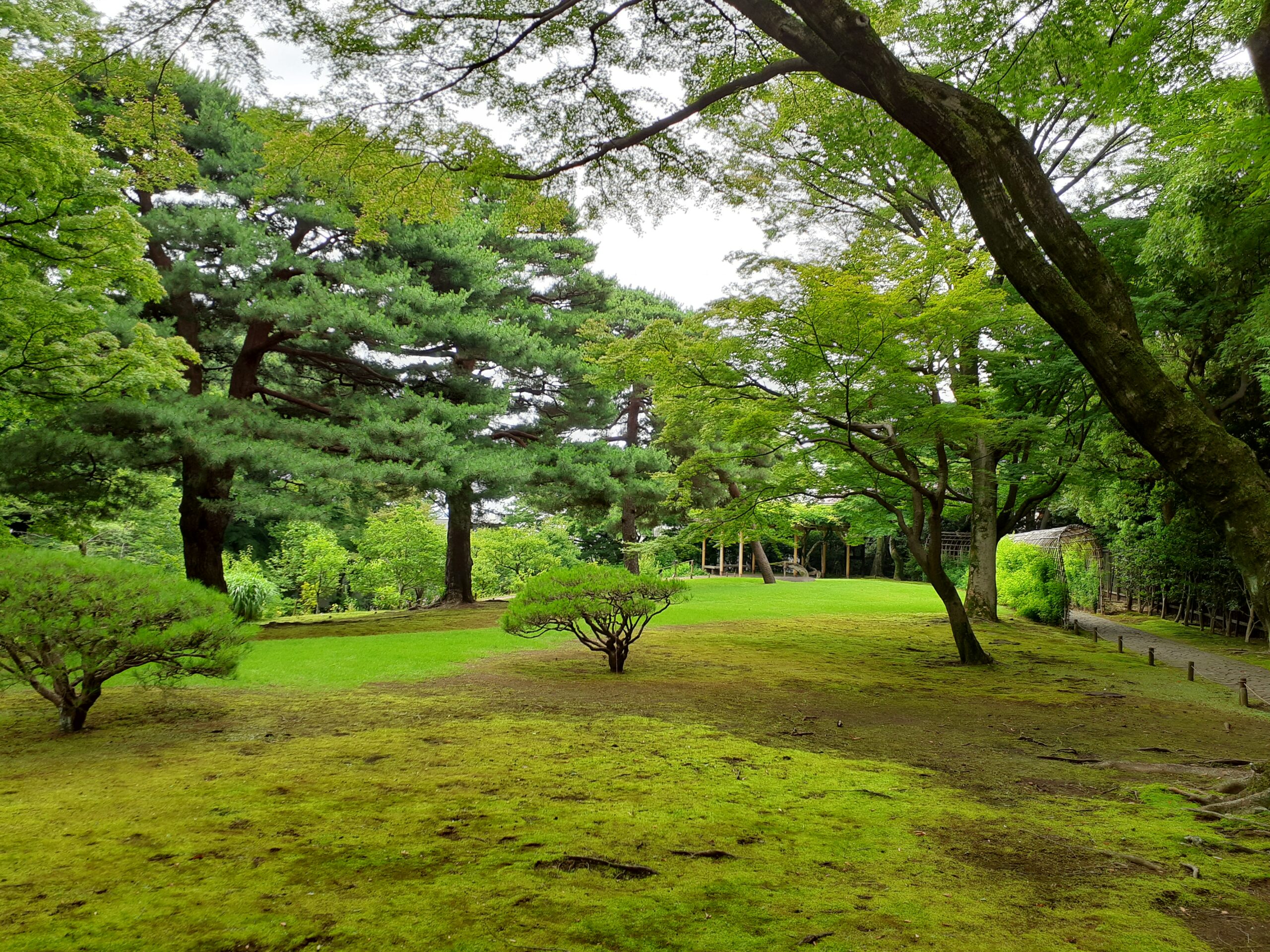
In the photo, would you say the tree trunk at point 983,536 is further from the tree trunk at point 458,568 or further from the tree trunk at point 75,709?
the tree trunk at point 458,568

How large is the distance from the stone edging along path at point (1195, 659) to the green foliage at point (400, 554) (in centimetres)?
1493

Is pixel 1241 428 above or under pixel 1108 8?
under

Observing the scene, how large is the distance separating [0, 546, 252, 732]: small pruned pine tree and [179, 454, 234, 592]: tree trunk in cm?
667

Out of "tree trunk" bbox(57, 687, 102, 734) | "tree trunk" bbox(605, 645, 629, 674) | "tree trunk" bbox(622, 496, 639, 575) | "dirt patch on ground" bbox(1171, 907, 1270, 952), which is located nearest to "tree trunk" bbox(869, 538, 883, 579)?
"tree trunk" bbox(622, 496, 639, 575)

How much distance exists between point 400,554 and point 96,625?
50.4ft

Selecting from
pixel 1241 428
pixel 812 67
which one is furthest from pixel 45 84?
pixel 1241 428

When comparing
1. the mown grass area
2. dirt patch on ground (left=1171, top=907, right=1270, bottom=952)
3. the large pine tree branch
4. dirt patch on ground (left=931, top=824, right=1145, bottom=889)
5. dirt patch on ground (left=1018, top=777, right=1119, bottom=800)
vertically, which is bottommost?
the mown grass area

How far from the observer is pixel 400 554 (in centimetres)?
1856

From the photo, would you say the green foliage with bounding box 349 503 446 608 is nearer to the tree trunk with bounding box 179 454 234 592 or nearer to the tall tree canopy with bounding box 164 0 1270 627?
the tree trunk with bounding box 179 454 234 592

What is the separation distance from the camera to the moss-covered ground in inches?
76.7

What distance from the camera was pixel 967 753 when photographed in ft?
13.8

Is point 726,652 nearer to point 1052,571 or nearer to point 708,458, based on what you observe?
point 708,458

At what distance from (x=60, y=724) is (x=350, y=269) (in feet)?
27.3

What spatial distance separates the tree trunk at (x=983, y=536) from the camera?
10.0 meters
